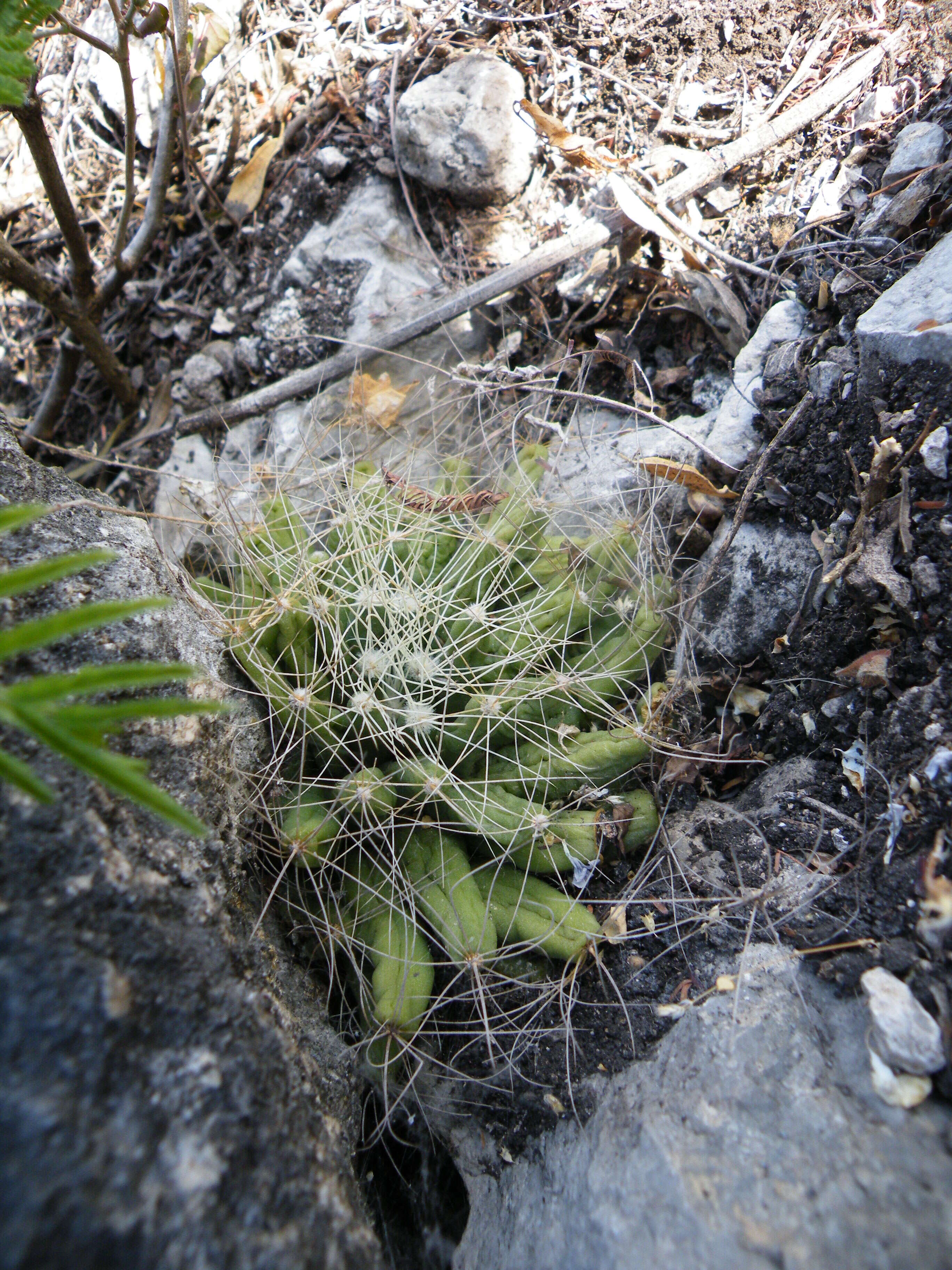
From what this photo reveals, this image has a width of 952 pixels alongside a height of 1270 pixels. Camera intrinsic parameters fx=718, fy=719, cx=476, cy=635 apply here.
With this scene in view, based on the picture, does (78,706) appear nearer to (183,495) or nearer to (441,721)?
(441,721)

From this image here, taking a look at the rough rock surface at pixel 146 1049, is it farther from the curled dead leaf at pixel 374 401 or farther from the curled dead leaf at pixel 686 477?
the curled dead leaf at pixel 686 477

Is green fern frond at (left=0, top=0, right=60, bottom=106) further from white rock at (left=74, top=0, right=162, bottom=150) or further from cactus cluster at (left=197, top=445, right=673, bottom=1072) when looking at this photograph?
white rock at (left=74, top=0, right=162, bottom=150)

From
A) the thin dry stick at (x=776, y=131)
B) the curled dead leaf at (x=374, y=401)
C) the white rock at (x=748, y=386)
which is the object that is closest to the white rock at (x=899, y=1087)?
the white rock at (x=748, y=386)


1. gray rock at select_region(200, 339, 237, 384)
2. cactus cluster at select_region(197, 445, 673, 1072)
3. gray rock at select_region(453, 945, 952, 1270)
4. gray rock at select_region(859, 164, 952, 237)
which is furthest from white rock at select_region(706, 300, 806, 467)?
gray rock at select_region(200, 339, 237, 384)

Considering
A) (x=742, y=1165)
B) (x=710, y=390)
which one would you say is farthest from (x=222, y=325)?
(x=742, y=1165)

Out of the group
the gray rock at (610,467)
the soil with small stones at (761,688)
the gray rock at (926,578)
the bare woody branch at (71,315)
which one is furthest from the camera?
the bare woody branch at (71,315)
